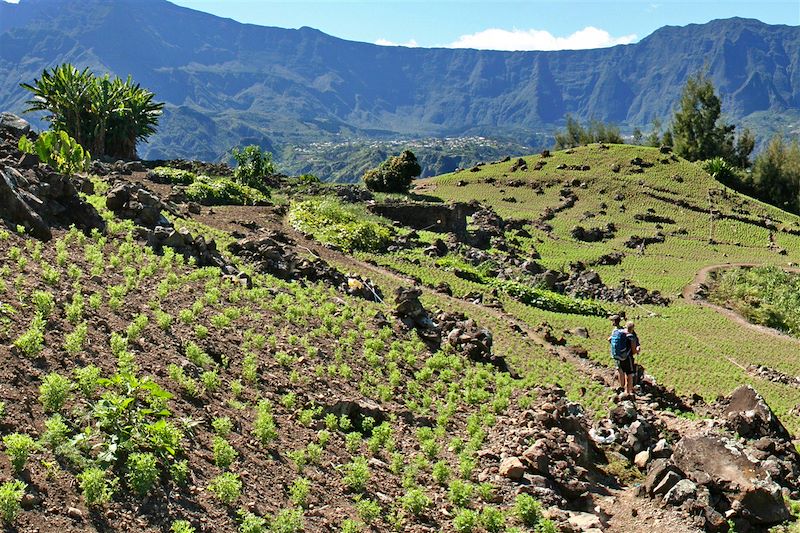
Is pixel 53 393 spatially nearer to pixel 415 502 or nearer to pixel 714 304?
pixel 415 502

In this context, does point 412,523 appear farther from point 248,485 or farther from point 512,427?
point 512,427

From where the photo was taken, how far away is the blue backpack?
56.7 feet

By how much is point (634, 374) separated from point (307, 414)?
10.6 m

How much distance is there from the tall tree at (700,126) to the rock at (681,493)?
3579 inches

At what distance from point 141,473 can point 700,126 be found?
100241 millimetres

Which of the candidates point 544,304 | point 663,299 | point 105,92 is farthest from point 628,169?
point 105,92

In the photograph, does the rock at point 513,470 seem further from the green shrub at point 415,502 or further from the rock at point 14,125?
the rock at point 14,125

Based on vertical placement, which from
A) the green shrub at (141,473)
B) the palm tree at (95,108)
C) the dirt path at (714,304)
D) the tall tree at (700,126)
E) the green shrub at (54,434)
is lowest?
the dirt path at (714,304)

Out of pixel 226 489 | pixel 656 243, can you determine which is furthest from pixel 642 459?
pixel 656 243

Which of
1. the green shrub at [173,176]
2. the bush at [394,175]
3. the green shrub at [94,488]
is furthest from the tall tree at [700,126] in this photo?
the green shrub at [94,488]

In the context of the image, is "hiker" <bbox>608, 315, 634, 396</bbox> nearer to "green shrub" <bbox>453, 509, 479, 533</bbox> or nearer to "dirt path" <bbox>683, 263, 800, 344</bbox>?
"green shrub" <bbox>453, 509, 479, 533</bbox>

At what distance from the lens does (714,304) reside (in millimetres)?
40219

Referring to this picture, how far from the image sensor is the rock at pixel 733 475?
1076 centimetres

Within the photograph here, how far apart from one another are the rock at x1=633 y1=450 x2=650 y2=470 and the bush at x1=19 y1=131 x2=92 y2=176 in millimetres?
19773
